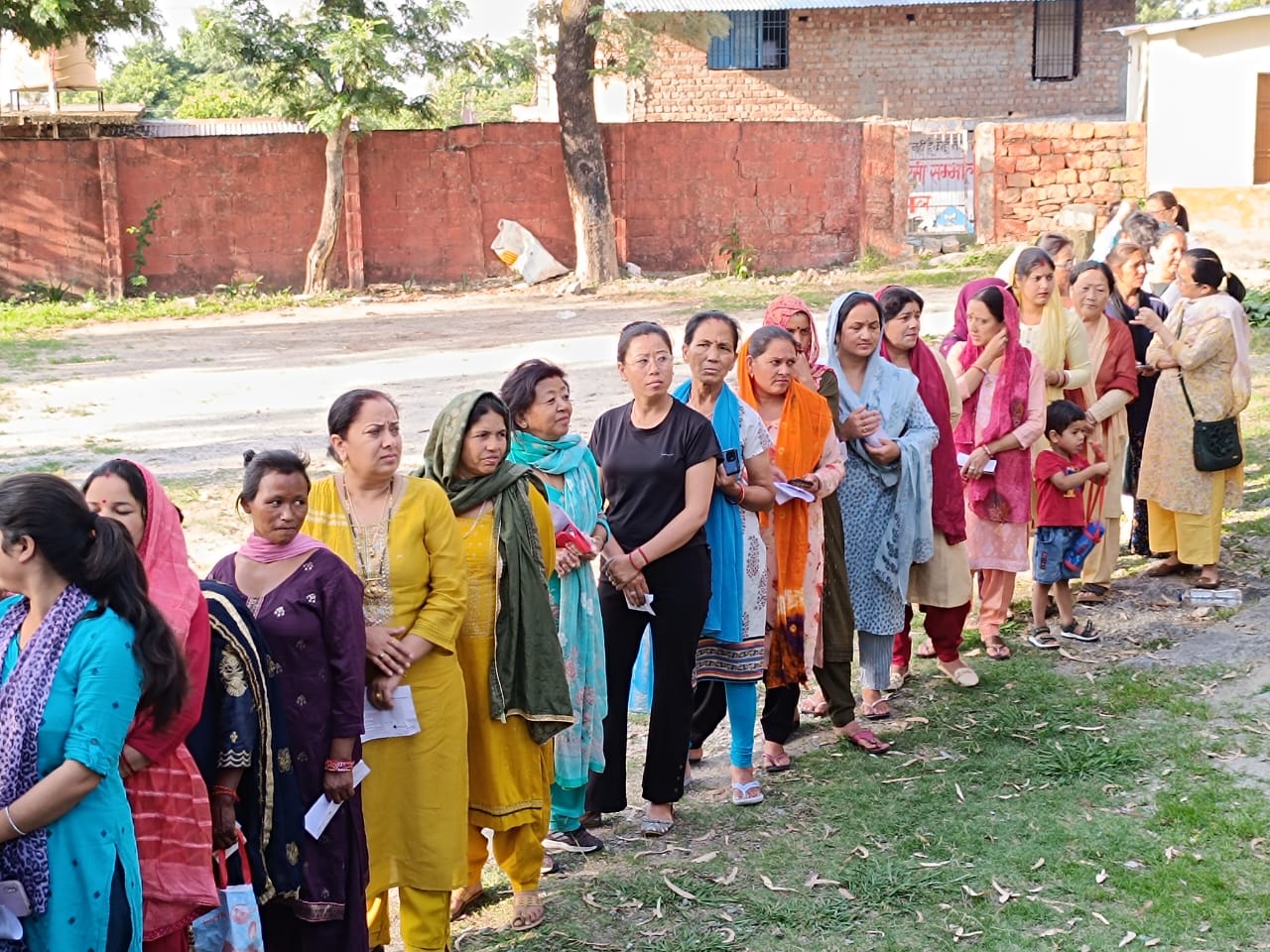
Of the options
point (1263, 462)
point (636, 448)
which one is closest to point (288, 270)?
point (1263, 462)

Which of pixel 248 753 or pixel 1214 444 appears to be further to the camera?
pixel 1214 444

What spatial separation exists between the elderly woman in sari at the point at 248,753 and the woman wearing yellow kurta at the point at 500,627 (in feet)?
2.72

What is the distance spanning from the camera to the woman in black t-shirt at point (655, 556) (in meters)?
4.75

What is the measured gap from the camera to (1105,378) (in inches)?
281

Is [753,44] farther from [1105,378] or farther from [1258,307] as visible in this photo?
[1105,378]

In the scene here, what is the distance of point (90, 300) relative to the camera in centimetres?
2058

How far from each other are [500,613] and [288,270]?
18905 mm

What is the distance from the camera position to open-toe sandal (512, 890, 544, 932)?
4254 millimetres

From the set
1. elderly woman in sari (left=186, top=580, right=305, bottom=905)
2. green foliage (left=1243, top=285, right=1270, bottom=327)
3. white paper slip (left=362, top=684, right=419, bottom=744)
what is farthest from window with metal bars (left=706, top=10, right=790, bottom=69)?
elderly woman in sari (left=186, top=580, right=305, bottom=905)

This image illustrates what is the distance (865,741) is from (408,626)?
7.48 feet

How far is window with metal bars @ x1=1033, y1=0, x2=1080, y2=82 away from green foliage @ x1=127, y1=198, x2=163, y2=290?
17.1 meters

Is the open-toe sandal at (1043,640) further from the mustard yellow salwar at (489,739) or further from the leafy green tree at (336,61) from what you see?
the leafy green tree at (336,61)

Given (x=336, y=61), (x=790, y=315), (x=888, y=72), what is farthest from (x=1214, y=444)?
(x=888, y=72)

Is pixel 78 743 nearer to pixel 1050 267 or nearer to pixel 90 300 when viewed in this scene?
pixel 1050 267
